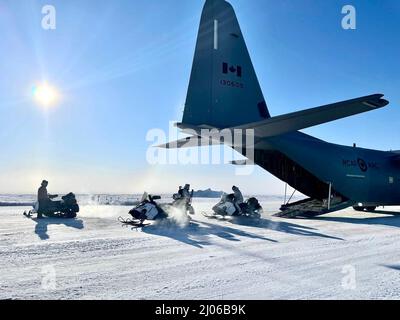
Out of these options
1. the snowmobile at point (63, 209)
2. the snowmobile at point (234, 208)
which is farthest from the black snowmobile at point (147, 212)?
the snowmobile at point (63, 209)

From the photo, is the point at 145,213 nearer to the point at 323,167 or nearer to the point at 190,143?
the point at 190,143

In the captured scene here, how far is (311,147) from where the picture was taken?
1434cm

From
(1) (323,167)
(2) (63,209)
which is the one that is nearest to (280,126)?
(1) (323,167)

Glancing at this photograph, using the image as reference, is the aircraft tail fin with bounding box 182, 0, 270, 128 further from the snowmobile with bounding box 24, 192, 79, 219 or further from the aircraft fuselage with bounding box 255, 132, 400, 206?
the snowmobile with bounding box 24, 192, 79, 219

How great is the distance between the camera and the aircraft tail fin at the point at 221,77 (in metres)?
11.0

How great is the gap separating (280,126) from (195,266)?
7.23 meters

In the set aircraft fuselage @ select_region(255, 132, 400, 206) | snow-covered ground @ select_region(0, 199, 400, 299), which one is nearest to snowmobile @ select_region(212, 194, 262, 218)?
aircraft fuselage @ select_region(255, 132, 400, 206)

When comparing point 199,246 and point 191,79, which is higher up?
point 191,79

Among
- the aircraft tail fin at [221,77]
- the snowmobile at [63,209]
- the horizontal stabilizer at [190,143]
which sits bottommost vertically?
the snowmobile at [63,209]

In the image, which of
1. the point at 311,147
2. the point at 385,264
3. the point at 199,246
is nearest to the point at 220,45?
A: the point at 311,147

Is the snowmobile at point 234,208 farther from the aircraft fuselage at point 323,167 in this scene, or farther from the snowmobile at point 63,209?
the snowmobile at point 63,209

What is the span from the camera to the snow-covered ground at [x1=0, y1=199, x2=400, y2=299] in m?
3.74
